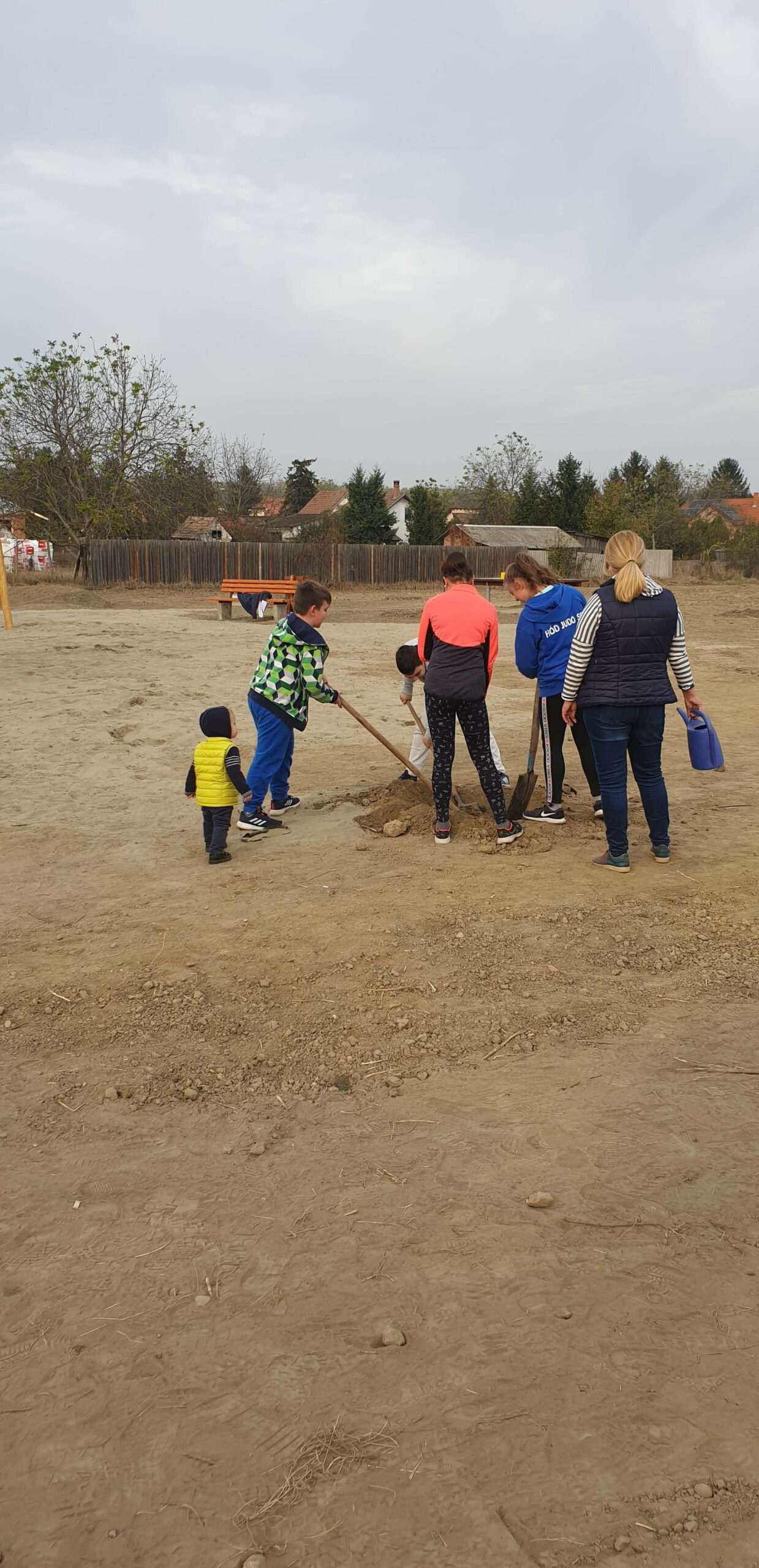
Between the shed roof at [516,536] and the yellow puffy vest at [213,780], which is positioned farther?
the shed roof at [516,536]

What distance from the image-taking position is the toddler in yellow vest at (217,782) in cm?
571

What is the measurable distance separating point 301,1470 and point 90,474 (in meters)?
37.0

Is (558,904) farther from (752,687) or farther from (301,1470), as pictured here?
(752,687)

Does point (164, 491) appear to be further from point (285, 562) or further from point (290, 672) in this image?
point (290, 672)

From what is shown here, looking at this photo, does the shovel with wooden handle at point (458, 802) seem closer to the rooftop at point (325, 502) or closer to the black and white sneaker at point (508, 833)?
the black and white sneaker at point (508, 833)

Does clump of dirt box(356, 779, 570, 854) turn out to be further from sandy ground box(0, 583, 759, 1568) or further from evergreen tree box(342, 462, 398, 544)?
evergreen tree box(342, 462, 398, 544)

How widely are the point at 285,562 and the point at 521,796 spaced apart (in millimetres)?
30804

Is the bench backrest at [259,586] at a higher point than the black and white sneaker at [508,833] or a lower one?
higher

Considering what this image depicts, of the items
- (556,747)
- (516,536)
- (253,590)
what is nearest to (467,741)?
(556,747)

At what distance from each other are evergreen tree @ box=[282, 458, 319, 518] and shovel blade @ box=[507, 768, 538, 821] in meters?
61.2

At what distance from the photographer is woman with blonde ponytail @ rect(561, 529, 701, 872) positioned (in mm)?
5039

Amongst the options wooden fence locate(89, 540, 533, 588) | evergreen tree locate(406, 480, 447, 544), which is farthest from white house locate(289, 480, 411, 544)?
wooden fence locate(89, 540, 533, 588)

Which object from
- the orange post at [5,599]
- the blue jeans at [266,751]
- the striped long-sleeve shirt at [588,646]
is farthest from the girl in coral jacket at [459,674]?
the orange post at [5,599]

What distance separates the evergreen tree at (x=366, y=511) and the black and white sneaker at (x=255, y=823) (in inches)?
1687
